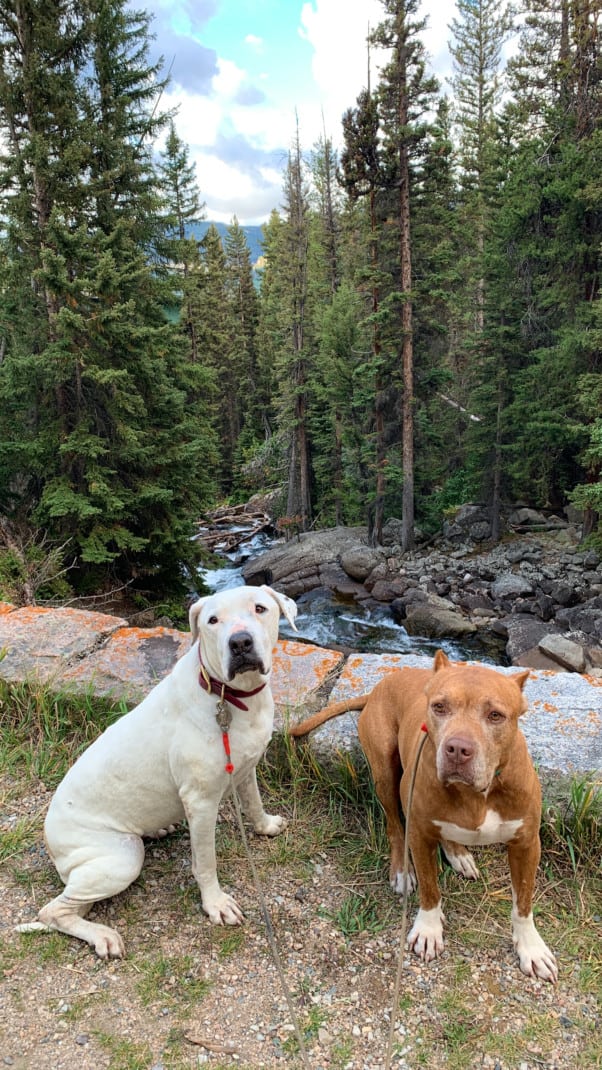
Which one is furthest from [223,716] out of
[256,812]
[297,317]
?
[297,317]

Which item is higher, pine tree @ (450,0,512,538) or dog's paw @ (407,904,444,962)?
pine tree @ (450,0,512,538)

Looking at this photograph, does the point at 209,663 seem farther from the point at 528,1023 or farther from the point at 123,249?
the point at 123,249

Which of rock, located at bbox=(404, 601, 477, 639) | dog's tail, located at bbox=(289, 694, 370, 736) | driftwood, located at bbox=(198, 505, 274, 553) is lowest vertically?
driftwood, located at bbox=(198, 505, 274, 553)

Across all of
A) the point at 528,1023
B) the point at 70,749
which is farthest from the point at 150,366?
the point at 528,1023

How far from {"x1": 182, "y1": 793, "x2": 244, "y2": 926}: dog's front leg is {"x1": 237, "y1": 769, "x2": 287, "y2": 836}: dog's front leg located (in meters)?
0.34

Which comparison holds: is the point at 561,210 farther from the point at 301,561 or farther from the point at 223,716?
the point at 223,716

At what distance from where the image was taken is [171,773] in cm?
215

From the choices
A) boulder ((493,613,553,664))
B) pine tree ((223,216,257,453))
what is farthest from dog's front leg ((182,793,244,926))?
pine tree ((223,216,257,453))

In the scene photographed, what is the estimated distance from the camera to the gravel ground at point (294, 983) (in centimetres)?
170

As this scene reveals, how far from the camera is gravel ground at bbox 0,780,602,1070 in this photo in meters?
1.70

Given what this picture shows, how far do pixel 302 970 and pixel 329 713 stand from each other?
1020 mm

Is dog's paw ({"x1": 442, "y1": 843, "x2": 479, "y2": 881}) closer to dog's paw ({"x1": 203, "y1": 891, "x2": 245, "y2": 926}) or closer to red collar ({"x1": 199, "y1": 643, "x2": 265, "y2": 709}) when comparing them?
dog's paw ({"x1": 203, "y1": 891, "x2": 245, "y2": 926})

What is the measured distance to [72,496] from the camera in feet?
30.5

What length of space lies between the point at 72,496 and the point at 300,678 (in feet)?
24.2
